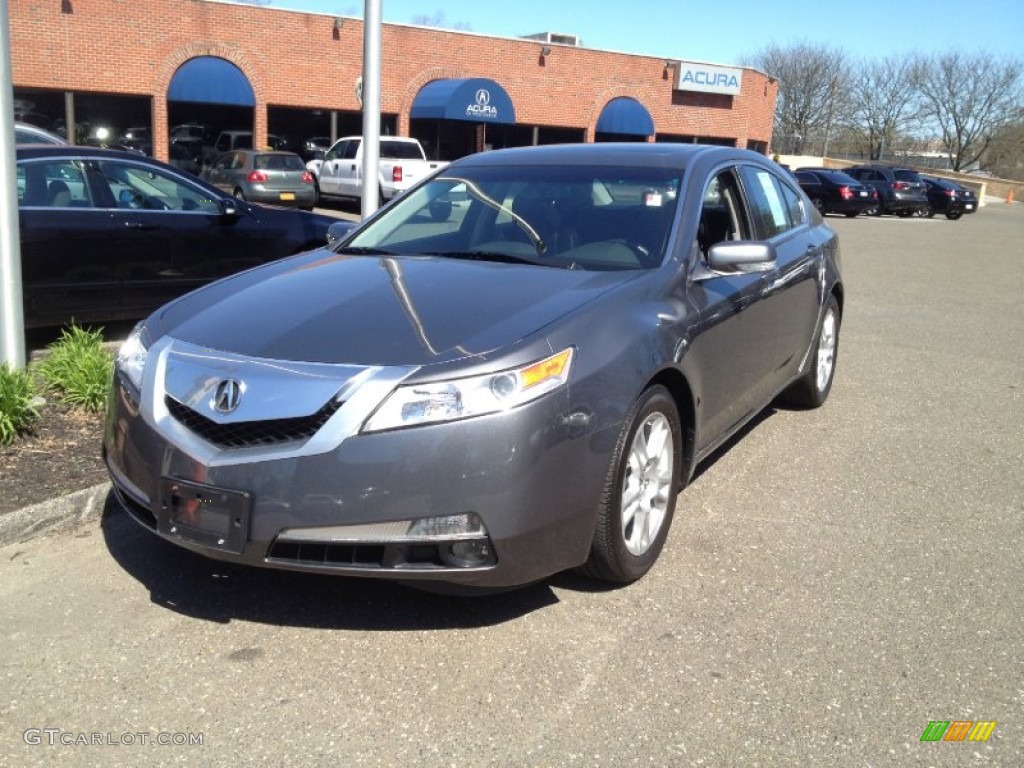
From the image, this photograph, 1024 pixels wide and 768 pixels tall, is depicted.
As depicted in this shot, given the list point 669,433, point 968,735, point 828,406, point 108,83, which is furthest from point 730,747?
point 108,83

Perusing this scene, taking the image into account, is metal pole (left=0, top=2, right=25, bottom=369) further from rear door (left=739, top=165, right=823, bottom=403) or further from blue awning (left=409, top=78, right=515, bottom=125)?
blue awning (left=409, top=78, right=515, bottom=125)

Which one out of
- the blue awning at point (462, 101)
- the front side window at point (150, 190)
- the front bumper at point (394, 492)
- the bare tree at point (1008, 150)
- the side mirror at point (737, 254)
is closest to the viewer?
the front bumper at point (394, 492)

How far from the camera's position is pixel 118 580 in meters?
3.83

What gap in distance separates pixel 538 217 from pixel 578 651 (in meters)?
2.12

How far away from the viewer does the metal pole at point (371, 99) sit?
25.5 feet

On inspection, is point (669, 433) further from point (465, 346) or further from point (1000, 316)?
point (1000, 316)

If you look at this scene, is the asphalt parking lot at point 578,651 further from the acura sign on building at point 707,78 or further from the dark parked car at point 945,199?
the dark parked car at point 945,199

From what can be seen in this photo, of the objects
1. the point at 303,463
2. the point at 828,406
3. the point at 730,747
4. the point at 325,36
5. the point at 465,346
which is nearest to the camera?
the point at 730,747

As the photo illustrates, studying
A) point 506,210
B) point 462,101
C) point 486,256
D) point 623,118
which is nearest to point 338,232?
point 506,210

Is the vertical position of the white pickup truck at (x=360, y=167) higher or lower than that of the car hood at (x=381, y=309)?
higher

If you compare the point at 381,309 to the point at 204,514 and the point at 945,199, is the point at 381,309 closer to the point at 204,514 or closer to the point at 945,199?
the point at 204,514

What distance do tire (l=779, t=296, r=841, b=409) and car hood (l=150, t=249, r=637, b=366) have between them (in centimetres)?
276

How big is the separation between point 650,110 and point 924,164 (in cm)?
5696

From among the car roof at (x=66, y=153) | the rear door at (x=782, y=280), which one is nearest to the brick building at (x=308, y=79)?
the car roof at (x=66, y=153)
